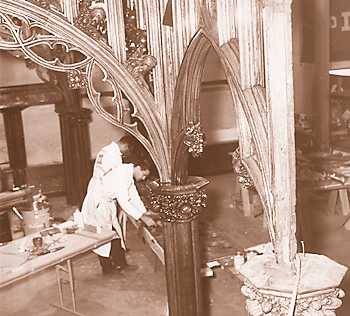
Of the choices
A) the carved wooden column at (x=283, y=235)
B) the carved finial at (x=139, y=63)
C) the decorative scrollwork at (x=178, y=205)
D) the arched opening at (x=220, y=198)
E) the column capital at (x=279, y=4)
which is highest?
the column capital at (x=279, y=4)

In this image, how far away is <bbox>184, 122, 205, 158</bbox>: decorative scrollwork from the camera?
342 centimetres

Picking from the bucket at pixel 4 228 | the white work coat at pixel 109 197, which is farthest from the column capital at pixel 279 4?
the bucket at pixel 4 228

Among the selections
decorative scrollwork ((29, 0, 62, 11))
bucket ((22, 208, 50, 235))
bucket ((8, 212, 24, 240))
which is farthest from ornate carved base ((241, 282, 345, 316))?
bucket ((8, 212, 24, 240))

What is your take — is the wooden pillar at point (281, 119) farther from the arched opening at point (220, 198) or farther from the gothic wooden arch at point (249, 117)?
the arched opening at point (220, 198)

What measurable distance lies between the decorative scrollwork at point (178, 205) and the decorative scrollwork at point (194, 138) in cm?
36

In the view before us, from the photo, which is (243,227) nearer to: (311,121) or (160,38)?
(311,121)

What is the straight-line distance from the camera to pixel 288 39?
1.99m

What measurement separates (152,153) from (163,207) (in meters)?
0.33

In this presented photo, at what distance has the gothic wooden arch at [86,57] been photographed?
10.7 ft

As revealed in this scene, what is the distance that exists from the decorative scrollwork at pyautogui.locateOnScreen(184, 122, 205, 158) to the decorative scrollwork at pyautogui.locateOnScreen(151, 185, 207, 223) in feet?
1.18

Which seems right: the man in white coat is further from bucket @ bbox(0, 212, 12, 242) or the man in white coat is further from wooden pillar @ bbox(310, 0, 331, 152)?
wooden pillar @ bbox(310, 0, 331, 152)

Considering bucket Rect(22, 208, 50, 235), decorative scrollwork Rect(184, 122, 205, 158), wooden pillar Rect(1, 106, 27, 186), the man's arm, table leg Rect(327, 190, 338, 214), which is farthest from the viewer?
wooden pillar Rect(1, 106, 27, 186)

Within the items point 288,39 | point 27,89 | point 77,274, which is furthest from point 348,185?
point 288,39

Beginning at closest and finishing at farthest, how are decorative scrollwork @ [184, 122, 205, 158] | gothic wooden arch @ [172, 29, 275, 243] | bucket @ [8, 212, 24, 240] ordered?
1. gothic wooden arch @ [172, 29, 275, 243]
2. decorative scrollwork @ [184, 122, 205, 158]
3. bucket @ [8, 212, 24, 240]
